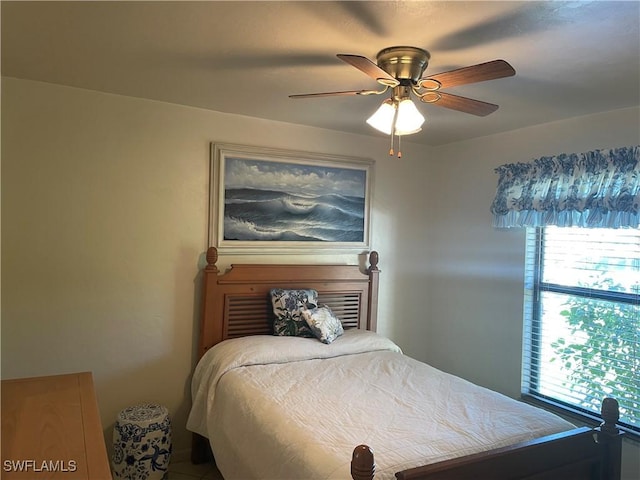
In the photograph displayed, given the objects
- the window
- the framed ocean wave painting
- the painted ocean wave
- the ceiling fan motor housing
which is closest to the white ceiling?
the ceiling fan motor housing

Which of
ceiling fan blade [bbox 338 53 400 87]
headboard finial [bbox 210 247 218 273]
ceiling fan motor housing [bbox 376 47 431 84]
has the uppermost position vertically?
ceiling fan motor housing [bbox 376 47 431 84]

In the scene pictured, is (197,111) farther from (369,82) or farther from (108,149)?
(369,82)

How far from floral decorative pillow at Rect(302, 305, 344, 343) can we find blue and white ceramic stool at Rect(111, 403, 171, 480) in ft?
3.53

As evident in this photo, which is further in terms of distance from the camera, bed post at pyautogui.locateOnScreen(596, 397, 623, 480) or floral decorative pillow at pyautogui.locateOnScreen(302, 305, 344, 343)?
floral decorative pillow at pyautogui.locateOnScreen(302, 305, 344, 343)

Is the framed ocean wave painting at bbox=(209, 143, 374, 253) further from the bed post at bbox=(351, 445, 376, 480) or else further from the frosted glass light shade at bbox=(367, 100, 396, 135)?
the bed post at bbox=(351, 445, 376, 480)

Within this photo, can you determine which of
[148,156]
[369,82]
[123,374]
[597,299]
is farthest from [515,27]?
[123,374]

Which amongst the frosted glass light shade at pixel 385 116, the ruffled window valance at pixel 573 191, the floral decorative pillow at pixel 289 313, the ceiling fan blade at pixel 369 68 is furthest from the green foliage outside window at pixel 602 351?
the ceiling fan blade at pixel 369 68

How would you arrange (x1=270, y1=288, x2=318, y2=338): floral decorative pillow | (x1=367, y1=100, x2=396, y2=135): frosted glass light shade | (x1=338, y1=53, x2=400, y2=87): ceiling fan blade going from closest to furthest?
(x1=338, y1=53, x2=400, y2=87): ceiling fan blade, (x1=367, y1=100, x2=396, y2=135): frosted glass light shade, (x1=270, y1=288, x2=318, y2=338): floral decorative pillow

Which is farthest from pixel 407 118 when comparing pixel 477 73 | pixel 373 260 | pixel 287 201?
pixel 373 260

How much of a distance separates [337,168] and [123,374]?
2090 mm

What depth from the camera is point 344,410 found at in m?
2.16

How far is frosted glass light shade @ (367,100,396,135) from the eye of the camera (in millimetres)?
1954

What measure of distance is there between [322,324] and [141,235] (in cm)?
132

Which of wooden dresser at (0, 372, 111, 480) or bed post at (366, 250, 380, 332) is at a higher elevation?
bed post at (366, 250, 380, 332)
